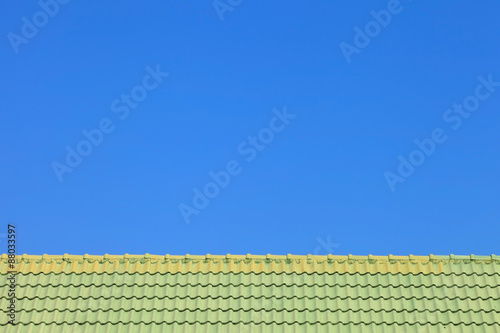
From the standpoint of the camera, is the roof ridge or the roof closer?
the roof

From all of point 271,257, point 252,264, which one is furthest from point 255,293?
point 271,257

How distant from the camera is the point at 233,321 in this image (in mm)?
9695

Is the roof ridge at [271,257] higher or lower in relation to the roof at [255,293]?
higher

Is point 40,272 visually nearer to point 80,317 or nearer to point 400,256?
point 80,317

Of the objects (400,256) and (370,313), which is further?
(400,256)

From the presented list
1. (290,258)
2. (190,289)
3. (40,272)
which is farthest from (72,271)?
(290,258)

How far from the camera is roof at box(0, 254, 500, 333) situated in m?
9.63

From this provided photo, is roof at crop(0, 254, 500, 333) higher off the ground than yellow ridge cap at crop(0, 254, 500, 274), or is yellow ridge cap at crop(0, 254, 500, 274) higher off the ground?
yellow ridge cap at crop(0, 254, 500, 274)

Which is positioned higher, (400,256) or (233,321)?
(400,256)

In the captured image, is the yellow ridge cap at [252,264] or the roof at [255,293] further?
the yellow ridge cap at [252,264]

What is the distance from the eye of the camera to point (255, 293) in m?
10.2

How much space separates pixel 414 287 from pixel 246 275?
279cm

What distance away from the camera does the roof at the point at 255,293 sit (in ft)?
31.6

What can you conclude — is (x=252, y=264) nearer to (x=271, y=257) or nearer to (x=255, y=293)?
(x=271, y=257)
